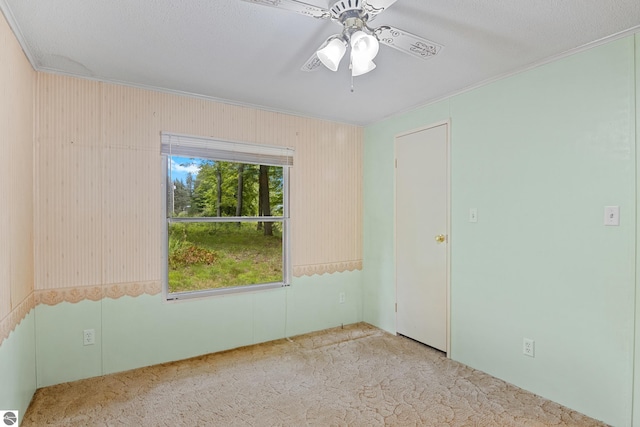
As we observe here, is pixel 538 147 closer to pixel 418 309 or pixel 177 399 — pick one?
pixel 418 309

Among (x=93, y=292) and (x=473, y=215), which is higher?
(x=473, y=215)

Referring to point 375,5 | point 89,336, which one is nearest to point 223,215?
point 89,336

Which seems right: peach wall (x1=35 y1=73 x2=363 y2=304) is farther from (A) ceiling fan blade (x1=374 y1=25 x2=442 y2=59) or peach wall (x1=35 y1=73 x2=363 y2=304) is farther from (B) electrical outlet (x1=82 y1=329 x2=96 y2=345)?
(A) ceiling fan blade (x1=374 y1=25 x2=442 y2=59)

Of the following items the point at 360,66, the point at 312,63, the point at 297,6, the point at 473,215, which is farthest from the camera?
the point at 473,215

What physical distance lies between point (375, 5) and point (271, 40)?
0.82 meters

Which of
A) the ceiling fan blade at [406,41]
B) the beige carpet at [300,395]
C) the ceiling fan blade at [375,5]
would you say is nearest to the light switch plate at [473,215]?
the beige carpet at [300,395]


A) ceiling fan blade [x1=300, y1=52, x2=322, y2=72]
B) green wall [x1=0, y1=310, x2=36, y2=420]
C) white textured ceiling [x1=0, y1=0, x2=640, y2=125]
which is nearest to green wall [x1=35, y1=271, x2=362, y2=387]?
green wall [x1=0, y1=310, x2=36, y2=420]

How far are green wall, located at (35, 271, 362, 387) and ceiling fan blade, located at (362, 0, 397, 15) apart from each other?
102 inches

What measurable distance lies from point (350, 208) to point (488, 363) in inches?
79.6

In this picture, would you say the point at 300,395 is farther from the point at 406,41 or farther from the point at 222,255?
the point at 406,41

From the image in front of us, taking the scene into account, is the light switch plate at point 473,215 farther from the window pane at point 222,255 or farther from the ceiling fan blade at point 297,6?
the ceiling fan blade at point 297,6

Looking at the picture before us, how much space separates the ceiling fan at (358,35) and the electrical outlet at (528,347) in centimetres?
208

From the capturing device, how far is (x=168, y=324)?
9.66 feet

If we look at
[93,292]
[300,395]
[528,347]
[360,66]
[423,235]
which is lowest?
[300,395]
